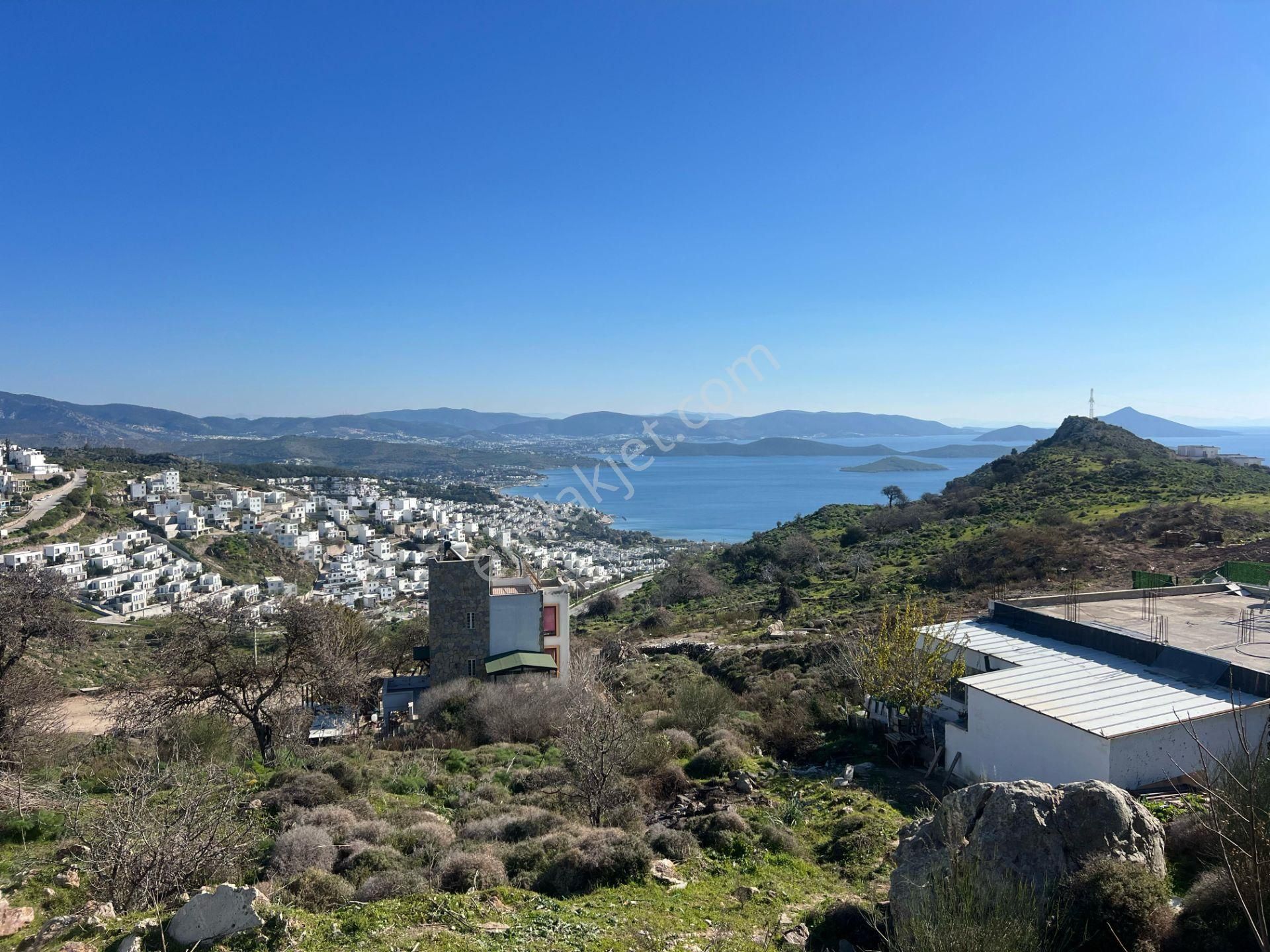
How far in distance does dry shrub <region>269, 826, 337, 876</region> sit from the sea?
2132 inches

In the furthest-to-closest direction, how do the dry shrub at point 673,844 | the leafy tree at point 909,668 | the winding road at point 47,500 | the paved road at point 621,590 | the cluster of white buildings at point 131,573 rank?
the winding road at point 47,500 → the cluster of white buildings at point 131,573 → the paved road at point 621,590 → the leafy tree at point 909,668 → the dry shrub at point 673,844

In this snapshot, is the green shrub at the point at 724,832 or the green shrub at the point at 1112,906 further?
the green shrub at the point at 724,832

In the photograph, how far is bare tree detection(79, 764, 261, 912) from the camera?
17.5 ft

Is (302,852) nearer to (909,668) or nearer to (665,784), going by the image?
(665,784)

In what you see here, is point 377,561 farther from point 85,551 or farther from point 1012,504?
point 1012,504

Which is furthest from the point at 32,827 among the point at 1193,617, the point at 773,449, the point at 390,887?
the point at 773,449

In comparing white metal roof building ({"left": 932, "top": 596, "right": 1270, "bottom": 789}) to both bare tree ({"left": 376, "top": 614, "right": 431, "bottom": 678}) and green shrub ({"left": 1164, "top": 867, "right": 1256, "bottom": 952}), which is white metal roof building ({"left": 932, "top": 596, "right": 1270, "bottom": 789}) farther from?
bare tree ({"left": 376, "top": 614, "right": 431, "bottom": 678})

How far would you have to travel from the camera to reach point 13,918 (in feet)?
17.3

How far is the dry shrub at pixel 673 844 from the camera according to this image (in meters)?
7.50

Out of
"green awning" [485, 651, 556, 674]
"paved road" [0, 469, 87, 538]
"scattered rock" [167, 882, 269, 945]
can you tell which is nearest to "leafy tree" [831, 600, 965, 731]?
"green awning" [485, 651, 556, 674]

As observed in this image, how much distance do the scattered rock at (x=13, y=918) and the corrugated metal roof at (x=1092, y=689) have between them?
10.8 m

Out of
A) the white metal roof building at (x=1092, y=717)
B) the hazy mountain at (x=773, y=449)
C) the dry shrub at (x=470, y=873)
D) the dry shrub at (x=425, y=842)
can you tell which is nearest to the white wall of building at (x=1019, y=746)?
the white metal roof building at (x=1092, y=717)

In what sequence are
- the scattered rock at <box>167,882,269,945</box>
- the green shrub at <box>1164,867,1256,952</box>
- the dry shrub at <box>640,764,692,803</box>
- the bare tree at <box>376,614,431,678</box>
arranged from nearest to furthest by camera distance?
the green shrub at <box>1164,867,1256,952</box> < the scattered rock at <box>167,882,269,945</box> < the dry shrub at <box>640,764,692,803</box> < the bare tree at <box>376,614,431,678</box>

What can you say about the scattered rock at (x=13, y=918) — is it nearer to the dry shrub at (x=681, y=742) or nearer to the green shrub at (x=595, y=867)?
the green shrub at (x=595, y=867)
